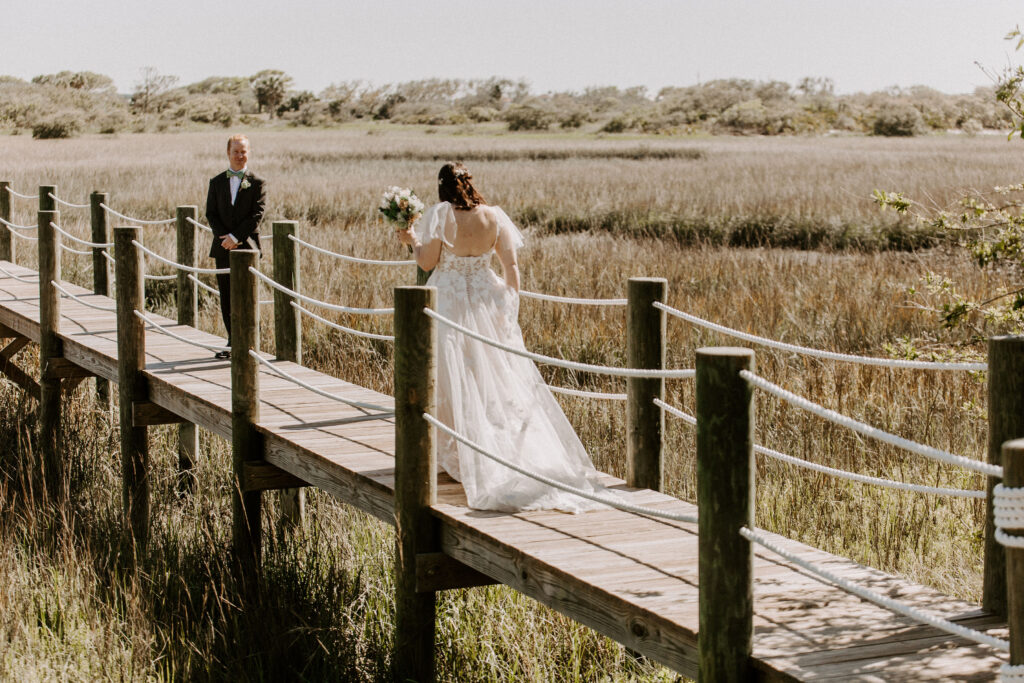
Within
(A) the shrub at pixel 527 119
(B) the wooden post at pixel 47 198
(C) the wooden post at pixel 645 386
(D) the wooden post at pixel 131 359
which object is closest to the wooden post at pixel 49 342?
(D) the wooden post at pixel 131 359

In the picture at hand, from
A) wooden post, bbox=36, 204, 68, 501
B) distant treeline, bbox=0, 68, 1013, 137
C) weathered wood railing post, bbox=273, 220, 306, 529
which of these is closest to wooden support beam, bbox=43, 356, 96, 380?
wooden post, bbox=36, 204, 68, 501

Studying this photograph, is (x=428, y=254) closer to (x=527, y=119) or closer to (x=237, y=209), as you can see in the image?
(x=237, y=209)

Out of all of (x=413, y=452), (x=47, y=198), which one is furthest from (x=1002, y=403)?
(x=47, y=198)

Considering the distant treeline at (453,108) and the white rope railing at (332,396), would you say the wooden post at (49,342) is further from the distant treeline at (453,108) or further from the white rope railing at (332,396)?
the distant treeline at (453,108)

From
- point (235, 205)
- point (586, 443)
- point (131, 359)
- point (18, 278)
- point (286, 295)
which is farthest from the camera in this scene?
point (18, 278)

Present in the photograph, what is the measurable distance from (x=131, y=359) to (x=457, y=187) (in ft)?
10.6

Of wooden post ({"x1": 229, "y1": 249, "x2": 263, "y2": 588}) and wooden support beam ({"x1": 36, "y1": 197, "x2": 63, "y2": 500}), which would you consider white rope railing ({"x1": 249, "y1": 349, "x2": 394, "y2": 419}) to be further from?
wooden support beam ({"x1": 36, "y1": 197, "x2": 63, "y2": 500})

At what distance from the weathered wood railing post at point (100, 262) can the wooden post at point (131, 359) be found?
11.8 ft

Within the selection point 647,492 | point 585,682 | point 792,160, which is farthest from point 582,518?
point 792,160

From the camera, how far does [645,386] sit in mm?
5523

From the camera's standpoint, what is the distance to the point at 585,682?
5.61 meters

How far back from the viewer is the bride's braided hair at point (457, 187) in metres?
6.02

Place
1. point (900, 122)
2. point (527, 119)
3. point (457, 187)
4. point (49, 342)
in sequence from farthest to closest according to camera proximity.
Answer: point (527, 119) → point (900, 122) → point (49, 342) → point (457, 187)

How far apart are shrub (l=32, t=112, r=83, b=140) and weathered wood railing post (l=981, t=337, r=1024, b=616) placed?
5828 cm
